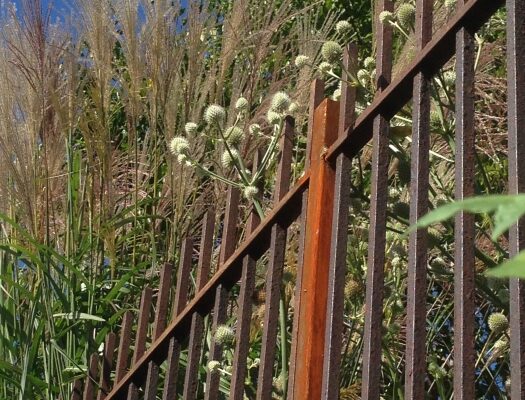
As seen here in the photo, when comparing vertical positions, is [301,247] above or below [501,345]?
above

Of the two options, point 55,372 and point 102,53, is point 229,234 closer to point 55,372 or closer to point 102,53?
point 55,372

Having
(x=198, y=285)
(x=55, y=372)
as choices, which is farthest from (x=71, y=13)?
(x=198, y=285)

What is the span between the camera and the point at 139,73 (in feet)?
10.3

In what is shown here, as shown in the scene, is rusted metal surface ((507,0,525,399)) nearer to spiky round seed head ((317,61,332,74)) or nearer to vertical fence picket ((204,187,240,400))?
spiky round seed head ((317,61,332,74))

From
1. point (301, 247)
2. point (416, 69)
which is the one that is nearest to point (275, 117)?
point (301, 247)

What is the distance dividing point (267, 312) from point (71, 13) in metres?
1.82

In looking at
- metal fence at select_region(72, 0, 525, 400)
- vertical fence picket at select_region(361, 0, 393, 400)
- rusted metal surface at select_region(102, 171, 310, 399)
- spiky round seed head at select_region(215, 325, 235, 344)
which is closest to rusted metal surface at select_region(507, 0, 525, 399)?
metal fence at select_region(72, 0, 525, 400)

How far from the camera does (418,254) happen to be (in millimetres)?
1377

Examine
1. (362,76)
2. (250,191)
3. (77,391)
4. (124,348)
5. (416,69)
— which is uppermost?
(362,76)

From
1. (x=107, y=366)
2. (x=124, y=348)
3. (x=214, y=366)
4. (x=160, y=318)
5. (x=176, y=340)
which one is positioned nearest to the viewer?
(x=214, y=366)

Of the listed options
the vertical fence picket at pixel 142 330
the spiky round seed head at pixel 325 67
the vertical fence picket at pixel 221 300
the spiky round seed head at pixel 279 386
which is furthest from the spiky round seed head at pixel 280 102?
the vertical fence picket at pixel 142 330

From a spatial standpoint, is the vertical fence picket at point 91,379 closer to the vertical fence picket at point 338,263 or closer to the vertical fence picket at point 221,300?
the vertical fence picket at point 221,300

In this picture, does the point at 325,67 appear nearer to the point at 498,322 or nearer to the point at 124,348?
the point at 498,322

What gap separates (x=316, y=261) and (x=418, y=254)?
0.36 m
